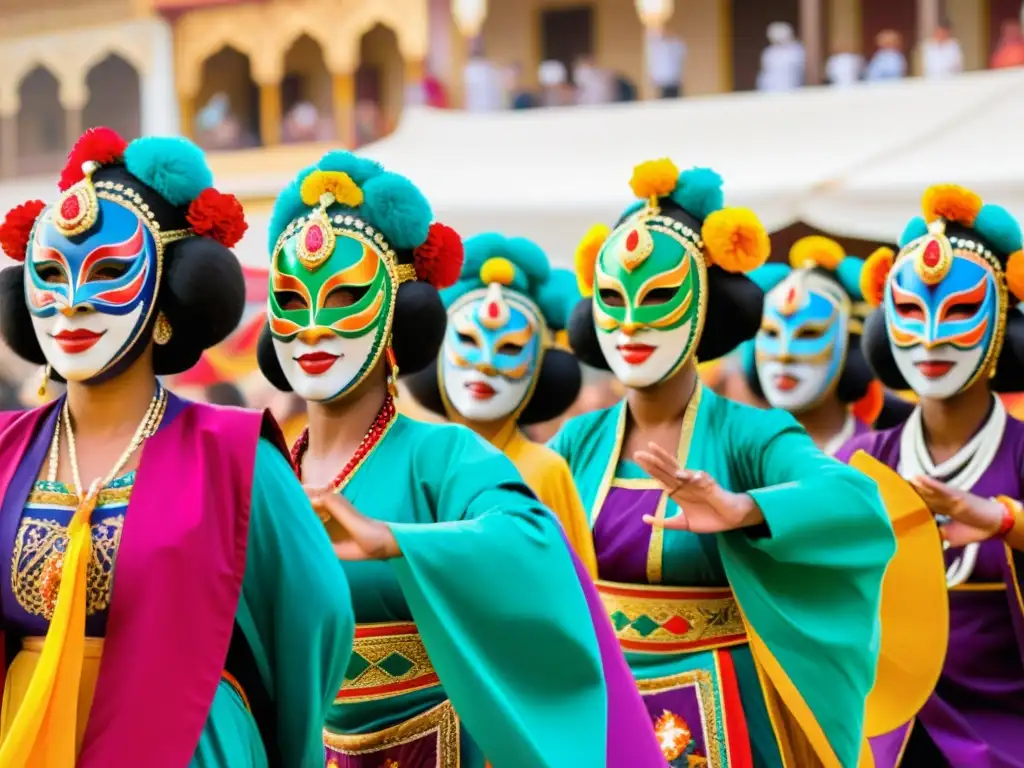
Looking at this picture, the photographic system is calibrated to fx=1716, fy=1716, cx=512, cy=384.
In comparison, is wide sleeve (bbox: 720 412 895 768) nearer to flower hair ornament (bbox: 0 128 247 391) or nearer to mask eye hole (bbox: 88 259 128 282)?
flower hair ornament (bbox: 0 128 247 391)

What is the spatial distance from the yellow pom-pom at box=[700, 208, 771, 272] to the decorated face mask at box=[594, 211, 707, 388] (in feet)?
0.22

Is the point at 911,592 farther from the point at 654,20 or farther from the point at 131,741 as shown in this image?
the point at 654,20

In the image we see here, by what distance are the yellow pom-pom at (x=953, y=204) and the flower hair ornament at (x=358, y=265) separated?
72.7 inches

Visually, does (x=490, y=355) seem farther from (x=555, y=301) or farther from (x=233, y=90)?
(x=233, y=90)

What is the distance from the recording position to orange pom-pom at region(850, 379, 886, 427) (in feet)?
22.9

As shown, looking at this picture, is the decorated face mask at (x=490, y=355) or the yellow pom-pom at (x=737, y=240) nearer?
the yellow pom-pom at (x=737, y=240)

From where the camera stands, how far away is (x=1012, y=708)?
4.90 meters

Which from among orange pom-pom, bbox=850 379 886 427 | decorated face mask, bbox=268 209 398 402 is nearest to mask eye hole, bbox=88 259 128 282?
decorated face mask, bbox=268 209 398 402

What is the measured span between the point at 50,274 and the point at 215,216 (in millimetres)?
317

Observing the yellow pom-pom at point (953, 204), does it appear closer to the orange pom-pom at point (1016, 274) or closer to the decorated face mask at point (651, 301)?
the orange pom-pom at point (1016, 274)

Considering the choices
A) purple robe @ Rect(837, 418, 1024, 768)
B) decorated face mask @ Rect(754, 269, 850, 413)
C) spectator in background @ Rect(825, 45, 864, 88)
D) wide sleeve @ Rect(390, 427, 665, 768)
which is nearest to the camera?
wide sleeve @ Rect(390, 427, 665, 768)

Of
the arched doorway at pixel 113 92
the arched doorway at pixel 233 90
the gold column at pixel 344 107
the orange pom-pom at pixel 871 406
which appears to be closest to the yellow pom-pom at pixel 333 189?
the orange pom-pom at pixel 871 406

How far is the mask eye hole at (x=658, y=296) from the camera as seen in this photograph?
4496 millimetres

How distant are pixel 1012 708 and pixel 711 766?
1130 millimetres
